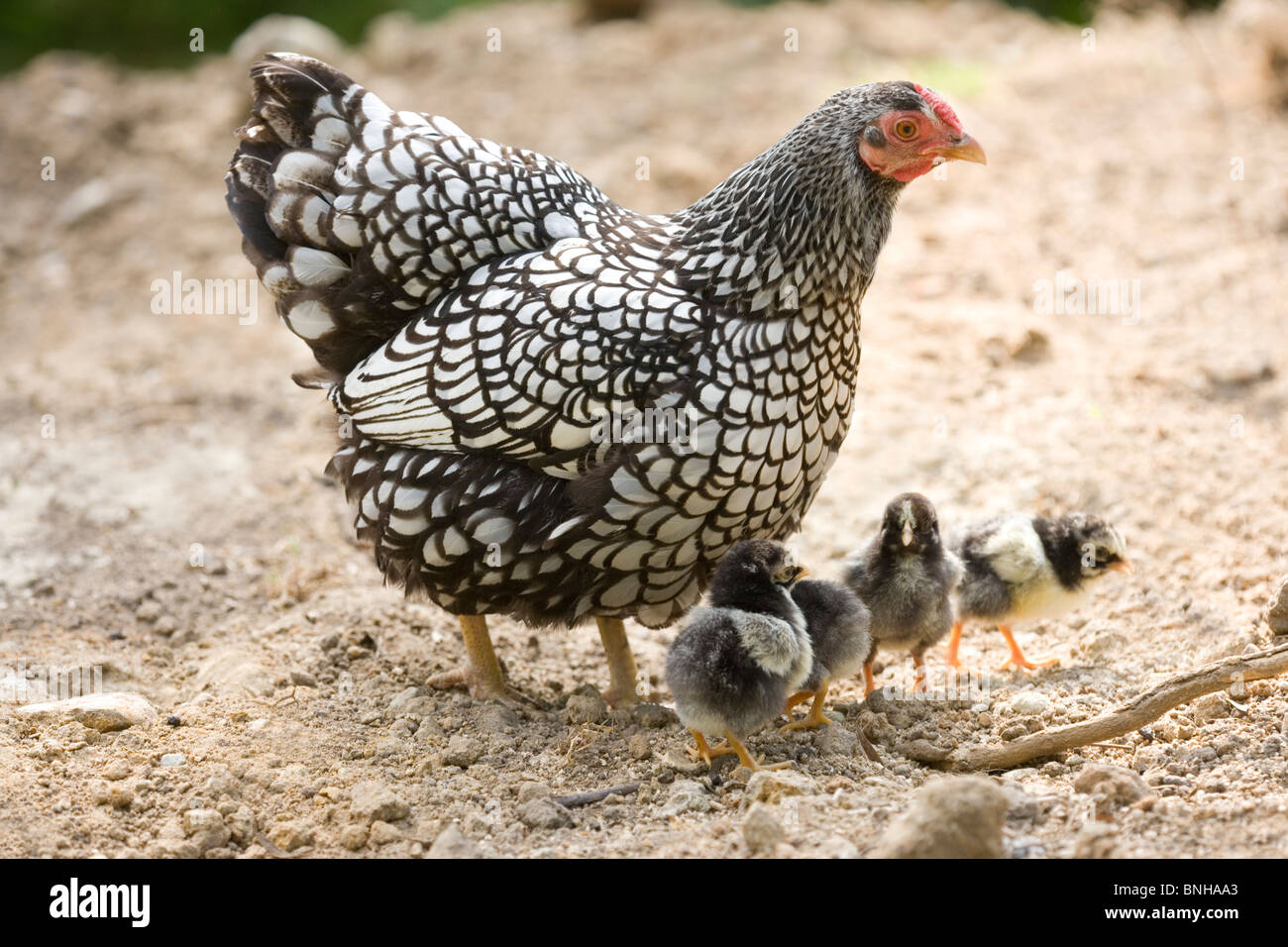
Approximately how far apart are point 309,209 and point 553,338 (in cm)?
105

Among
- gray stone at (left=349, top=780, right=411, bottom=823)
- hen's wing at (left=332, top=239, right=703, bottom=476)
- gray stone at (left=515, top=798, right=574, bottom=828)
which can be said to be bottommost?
gray stone at (left=515, top=798, right=574, bottom=828)

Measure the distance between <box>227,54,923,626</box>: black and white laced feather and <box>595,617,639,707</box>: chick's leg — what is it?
0.23 metres

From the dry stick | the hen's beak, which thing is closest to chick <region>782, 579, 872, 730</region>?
the dry stick

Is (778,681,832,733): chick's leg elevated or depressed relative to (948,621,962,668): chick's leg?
depressed

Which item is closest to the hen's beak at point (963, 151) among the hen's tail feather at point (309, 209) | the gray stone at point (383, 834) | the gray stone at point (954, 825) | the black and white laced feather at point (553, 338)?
the black and white laced feather at point (553, 338)

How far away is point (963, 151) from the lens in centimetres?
403

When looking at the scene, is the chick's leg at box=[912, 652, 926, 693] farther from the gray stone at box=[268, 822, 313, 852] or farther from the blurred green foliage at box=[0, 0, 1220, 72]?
the blurred green foliage at box=[0, 0, 1220, 72]

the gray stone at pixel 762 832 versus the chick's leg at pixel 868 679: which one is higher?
the chick's leg at pixel 868 679

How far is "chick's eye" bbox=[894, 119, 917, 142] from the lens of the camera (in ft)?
13.0

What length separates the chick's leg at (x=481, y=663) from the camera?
15.1 feet

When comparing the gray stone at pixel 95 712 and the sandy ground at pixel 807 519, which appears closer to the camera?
the sandy ground at pixel 807 519

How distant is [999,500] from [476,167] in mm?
2863

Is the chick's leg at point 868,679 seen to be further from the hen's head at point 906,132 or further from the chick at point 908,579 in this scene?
the hen's head at point 906,132

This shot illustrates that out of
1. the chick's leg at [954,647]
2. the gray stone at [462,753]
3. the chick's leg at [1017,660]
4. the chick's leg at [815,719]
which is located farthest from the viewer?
the chick's leg at [954,647]
